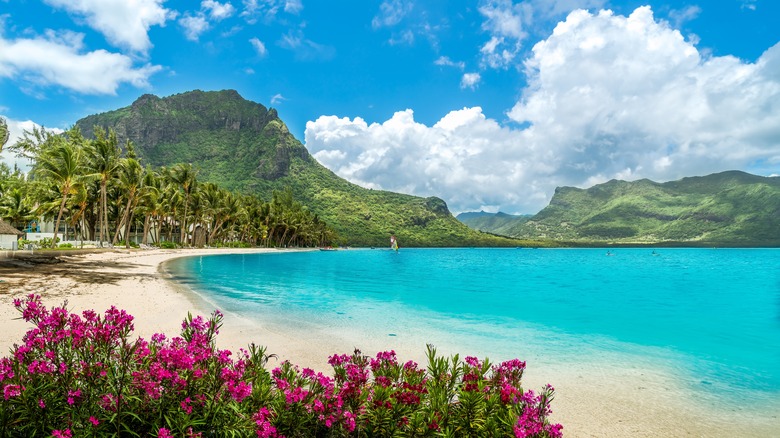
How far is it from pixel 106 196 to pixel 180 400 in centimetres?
7283

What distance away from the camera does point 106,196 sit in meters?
62.2

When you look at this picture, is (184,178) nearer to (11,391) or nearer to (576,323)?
(576,323)

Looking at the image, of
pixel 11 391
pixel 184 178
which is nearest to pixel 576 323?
pixel 11 391

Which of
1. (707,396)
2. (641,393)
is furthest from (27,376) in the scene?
(707,396)

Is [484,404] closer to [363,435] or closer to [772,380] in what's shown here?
[363,435]

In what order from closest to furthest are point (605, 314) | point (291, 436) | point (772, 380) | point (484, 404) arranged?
point (291, 436) < point (484, 404) < point (772, 380) < point (605, 314)

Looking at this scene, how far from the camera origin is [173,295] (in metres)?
18.4

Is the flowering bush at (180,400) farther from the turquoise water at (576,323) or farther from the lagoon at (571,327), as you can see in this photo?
the turquoise water at (576,323)

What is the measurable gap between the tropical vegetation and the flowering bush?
48575 mm

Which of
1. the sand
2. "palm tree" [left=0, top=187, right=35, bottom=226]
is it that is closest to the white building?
"palm tree" [left=0, top=187, right=35, bottom=226]

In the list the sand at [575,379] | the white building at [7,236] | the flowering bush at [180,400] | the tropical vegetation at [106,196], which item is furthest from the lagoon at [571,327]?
the white building at [7,236]

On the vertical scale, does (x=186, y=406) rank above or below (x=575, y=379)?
above

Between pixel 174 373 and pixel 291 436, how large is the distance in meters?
1.41

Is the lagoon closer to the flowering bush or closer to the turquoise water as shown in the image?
the turquoise water
